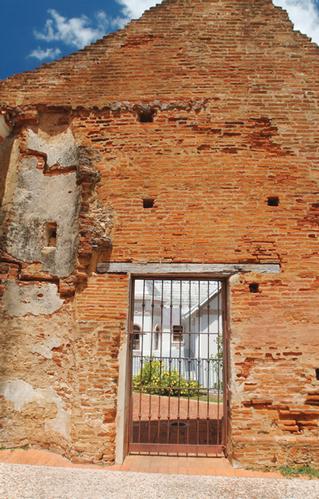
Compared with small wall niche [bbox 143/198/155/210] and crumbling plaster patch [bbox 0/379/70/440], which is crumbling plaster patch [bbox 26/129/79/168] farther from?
crumbling plaster patch [bbox 0/379/70/440]

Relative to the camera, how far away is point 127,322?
6500mm

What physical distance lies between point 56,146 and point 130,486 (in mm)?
5594

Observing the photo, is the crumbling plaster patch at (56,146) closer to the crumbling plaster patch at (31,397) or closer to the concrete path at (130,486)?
the crumbling plaster patch at (31,397)

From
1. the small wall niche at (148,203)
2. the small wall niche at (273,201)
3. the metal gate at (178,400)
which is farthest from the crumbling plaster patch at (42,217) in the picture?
the small wall niche at (273,201)

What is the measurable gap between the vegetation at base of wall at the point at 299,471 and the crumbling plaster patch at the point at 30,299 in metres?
4.11

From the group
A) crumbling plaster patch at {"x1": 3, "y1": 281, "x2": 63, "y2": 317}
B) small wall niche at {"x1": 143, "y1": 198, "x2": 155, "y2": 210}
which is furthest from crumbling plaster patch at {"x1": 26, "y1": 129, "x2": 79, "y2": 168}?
crumbling plaster patch at {"x1": 3, "y1": 281, "x2": 63, "y2": 317}

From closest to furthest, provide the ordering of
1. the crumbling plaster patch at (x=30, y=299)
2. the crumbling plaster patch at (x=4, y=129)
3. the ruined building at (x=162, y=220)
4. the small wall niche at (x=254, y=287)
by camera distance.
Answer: the ruined building at (x=162, y=220), the small wall niche at (x=254, y=287), the crumbling plaster patch at (x=30, y=299), the crumbling plaster patch at (x=4, y=129)

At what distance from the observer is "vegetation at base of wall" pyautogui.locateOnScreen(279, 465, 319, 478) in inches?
223

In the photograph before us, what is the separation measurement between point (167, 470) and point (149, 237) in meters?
3.47

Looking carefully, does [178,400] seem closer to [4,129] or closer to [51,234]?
[51,234]

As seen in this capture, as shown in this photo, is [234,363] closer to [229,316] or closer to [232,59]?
[229,316]

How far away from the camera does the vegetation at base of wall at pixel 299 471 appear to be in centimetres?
566

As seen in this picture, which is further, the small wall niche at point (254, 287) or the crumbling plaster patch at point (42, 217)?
the crumbling plaster patch at point (42, 217)

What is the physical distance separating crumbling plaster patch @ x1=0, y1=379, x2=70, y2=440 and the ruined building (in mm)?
22
